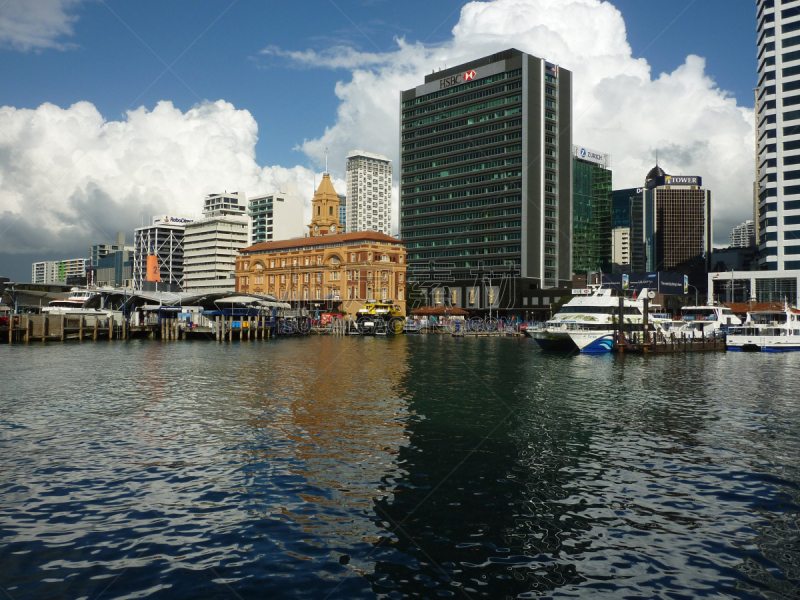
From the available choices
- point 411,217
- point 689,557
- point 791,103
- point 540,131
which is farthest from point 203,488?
point 411,217

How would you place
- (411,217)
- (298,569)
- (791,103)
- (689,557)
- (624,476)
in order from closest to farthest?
(298,569) < (689,557) < (624,476) < (791,103) < (411,217)

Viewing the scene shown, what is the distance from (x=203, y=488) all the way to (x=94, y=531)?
131 inches

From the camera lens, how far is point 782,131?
124m

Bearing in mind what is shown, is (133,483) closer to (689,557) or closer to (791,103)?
(689,557)

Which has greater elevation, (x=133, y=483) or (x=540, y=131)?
(x=540, y=131)

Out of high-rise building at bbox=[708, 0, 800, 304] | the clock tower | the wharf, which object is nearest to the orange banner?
the wharf

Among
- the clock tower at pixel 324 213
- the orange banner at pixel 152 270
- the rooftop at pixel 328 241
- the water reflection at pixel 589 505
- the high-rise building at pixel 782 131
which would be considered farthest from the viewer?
the clock tower at pixel 324 213

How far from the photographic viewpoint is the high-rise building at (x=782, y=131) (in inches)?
4808

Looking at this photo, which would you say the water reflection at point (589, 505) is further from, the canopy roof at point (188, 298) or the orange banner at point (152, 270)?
the orange banner at point (152, 270)

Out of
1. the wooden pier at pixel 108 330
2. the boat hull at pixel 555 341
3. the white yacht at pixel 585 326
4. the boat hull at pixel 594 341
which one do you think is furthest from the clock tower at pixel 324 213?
the boat hull at pixel 594 341

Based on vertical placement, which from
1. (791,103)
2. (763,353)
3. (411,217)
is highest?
(791,103)

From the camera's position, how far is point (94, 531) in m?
12.9

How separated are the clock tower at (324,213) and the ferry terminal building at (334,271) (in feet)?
56.8

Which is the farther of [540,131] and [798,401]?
[540,131]
